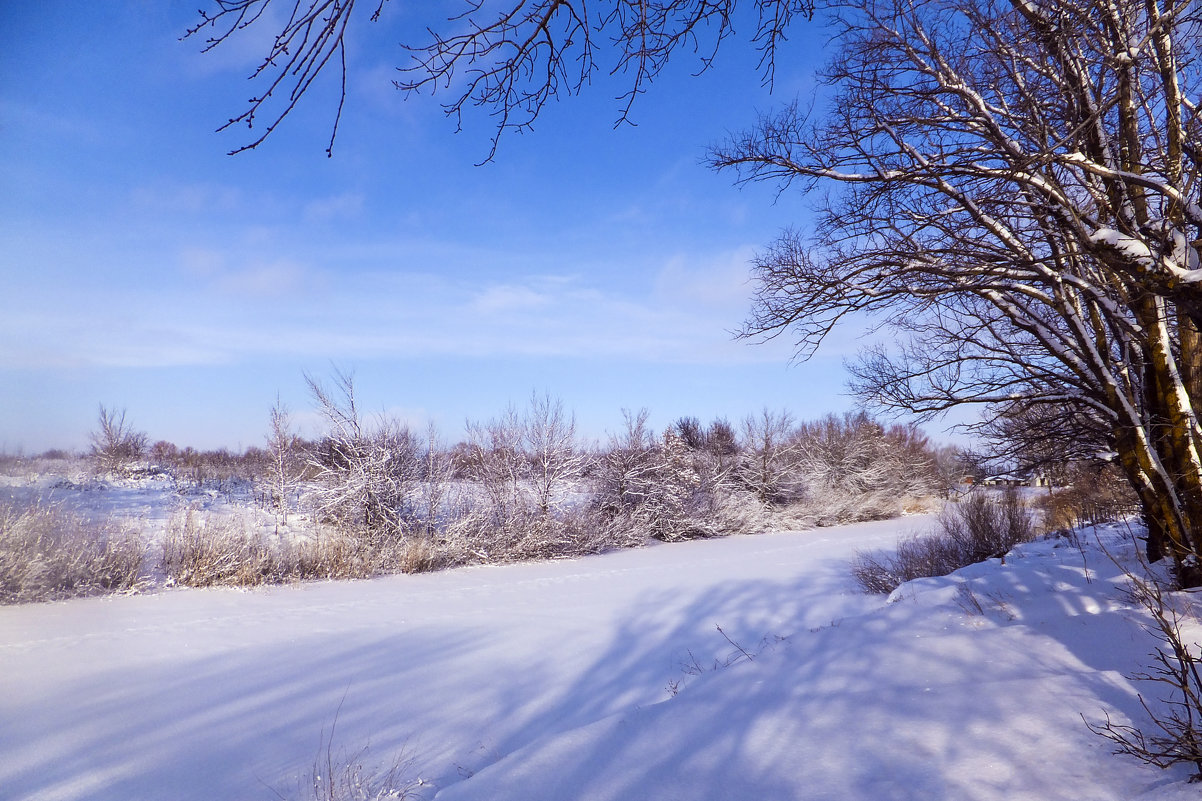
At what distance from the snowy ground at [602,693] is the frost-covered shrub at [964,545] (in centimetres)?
149

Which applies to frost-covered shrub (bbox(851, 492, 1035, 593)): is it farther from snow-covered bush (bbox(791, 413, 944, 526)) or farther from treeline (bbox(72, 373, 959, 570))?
snow-covered bush (bbox(791, 413, 944, 526))

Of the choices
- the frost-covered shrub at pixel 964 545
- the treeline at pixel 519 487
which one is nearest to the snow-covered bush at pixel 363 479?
the treeline at pixel 519 487

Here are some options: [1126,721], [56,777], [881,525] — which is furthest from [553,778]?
[881,525]

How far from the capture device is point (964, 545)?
12.2 meters

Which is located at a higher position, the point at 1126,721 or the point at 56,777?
the point at 1126,721

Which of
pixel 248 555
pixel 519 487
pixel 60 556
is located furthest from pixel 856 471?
pixel 60 556

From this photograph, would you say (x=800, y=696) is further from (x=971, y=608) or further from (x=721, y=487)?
(x=721, y=487)

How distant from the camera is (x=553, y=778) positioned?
3566mm

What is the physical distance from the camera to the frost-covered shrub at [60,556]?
359 inches

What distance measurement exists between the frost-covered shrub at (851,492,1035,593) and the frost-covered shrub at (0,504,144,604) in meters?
13.5

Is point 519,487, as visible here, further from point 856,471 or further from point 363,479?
point 856,471

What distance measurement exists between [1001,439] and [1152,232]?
4.69 m

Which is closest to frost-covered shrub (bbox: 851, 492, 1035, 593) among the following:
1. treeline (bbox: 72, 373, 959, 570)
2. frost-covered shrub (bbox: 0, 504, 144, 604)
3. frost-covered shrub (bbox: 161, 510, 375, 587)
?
treeline (bbox: 72, 373, 959, 570)

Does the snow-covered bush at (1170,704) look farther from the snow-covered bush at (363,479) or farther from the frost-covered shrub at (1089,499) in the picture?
the snow-covered bush at (363,479)
